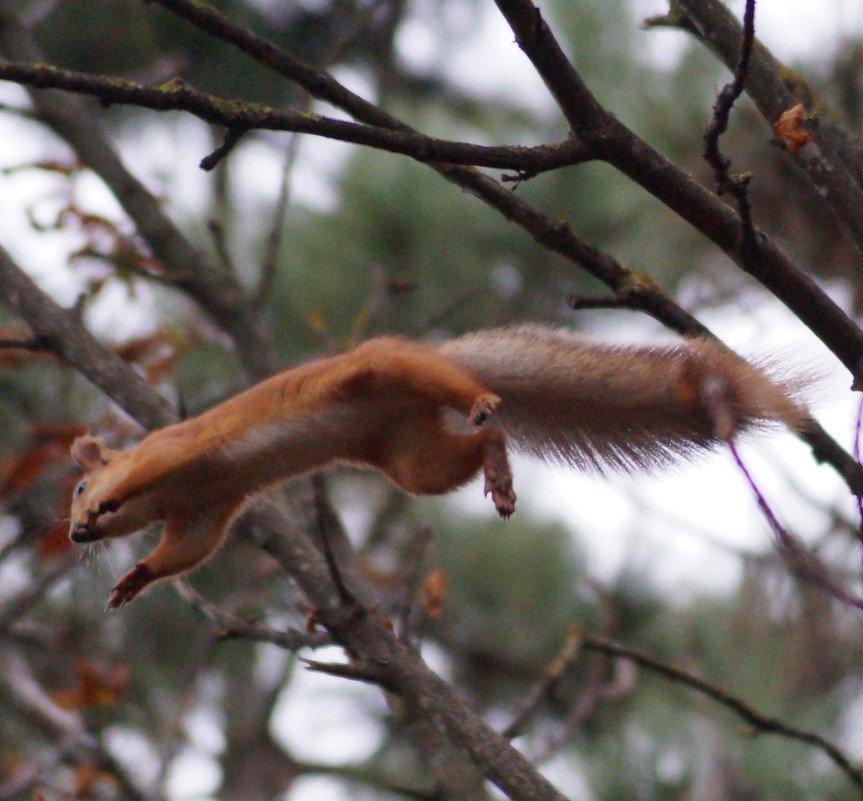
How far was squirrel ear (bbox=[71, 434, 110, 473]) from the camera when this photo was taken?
2031mm

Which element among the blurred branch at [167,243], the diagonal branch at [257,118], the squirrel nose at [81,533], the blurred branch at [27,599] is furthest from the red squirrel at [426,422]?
the blurred branch at [27,599]

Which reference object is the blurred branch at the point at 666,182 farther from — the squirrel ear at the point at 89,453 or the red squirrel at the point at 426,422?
the squirrel ear at the point at 89,453

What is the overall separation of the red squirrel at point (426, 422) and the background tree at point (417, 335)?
11 centimetres

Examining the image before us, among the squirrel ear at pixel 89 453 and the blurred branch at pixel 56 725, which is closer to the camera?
the squirrel ear at pixel 89 453

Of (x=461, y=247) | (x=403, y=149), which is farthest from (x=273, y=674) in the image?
(x=403, y=149)

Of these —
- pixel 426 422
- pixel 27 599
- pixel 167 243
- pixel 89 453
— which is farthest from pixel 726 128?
pixel 27 599

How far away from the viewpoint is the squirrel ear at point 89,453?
203 centimetres

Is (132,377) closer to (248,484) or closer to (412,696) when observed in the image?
(248,484)

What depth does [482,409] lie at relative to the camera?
1546 mm

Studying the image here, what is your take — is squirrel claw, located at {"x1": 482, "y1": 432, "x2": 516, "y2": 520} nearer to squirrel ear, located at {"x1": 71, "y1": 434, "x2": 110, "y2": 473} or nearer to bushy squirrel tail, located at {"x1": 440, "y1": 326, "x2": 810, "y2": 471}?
bushy squirrel tail, located at {"x1": 440, "y1": 326, "x2": 810, "y2": 471}

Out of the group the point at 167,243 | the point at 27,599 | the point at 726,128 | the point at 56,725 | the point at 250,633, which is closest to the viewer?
the point at 726,128

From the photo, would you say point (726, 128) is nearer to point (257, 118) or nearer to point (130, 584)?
point (257, 118)

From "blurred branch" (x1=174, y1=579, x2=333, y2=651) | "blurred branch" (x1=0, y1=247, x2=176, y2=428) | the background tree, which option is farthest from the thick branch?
"blurred branch" (x1=0, y1=247, x2=176, y2=428)

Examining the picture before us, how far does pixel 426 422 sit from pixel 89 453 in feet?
2.23
